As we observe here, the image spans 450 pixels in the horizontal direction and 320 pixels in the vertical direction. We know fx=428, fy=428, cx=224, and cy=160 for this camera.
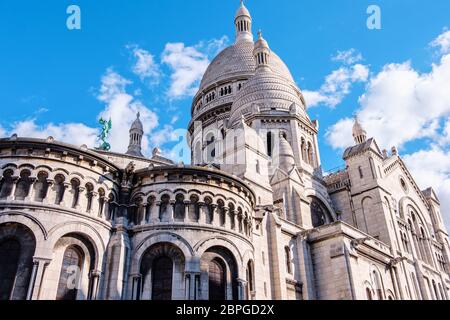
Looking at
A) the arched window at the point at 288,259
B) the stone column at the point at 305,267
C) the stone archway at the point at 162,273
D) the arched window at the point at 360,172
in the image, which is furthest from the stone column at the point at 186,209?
the arched window at the point at 360,172

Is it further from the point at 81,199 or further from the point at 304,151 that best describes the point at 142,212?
the point at 304,151

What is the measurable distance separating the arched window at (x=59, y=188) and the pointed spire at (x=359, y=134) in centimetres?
3132

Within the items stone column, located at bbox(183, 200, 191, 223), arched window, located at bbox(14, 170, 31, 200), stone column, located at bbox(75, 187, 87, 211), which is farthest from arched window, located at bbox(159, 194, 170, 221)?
arched window, located at bbox(14, 170, 31, 200)

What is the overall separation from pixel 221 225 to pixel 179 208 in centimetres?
236

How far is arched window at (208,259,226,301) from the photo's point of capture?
21.0 metres

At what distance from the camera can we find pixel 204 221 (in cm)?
2180

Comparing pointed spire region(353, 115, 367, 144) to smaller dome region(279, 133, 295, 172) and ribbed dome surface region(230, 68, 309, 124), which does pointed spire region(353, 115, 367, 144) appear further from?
smaller dome region(279, 133, 295, 172)

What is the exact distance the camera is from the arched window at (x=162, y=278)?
20.2 metres

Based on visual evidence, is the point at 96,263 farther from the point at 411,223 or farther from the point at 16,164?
the point at 411,223

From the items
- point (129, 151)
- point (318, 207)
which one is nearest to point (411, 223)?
point (318, 207)

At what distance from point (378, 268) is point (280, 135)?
49.8ft

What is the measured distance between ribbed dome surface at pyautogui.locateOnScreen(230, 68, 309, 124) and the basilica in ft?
1.77

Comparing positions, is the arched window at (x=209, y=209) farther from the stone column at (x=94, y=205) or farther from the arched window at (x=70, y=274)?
the arched window at (x=70, y=274)

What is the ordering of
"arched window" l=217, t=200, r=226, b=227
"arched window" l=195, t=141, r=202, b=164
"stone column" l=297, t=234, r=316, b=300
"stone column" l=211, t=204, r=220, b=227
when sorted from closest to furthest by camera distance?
"stone column" l=211, t=204, r=220, b=227
"arched window" l=217, t=200, r=226, b=227
"stone column" l=297, t=234, r=316, b=300
"arched window" l=195, t=141, r=202, b=164
